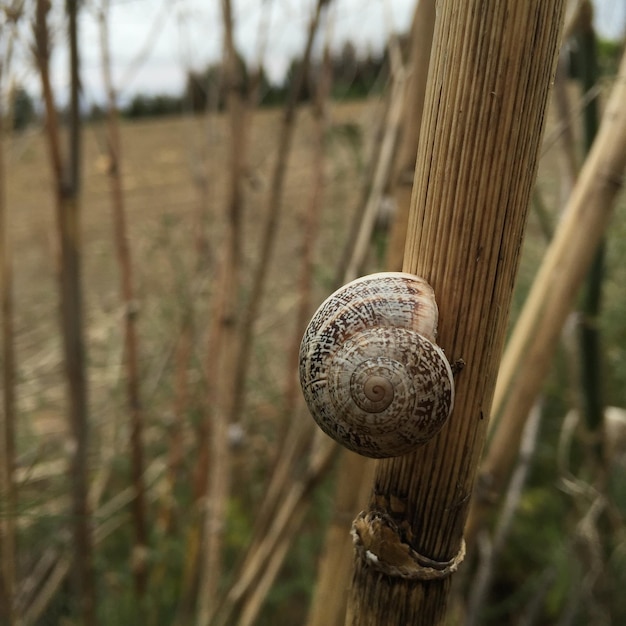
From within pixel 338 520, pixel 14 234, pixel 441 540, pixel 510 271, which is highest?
pixel 510 271

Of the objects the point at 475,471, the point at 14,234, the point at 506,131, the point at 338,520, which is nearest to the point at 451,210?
the point at 506,131

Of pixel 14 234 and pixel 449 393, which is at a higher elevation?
pixel 449 393

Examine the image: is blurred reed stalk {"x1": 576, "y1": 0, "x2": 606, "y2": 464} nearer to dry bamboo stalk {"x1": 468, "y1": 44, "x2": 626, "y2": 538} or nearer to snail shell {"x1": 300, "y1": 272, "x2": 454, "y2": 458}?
dry bamboo stalk {"x1": 468, "y1": 44, "x2": 626, "y2": 538}

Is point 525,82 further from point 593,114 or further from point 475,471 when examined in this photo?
point 593,114

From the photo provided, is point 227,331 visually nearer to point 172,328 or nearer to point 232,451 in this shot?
point 232,451

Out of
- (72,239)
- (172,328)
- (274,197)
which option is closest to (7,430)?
(72,239)

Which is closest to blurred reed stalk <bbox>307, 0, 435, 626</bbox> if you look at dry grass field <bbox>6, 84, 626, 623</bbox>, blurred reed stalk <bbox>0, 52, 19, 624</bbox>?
dry grass field <bbox>6, 84, 626, 623</bbox>

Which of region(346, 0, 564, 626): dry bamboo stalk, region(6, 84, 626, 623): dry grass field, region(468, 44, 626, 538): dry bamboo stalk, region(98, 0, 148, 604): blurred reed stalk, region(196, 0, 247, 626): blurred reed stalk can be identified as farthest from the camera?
region(6, 84, 626, 623): dry grass field
